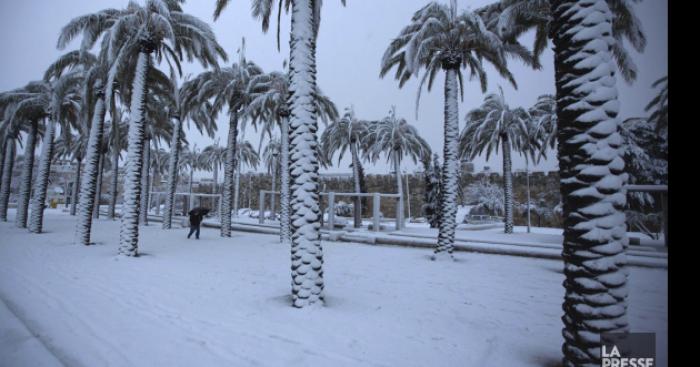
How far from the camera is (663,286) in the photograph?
26.5 ft

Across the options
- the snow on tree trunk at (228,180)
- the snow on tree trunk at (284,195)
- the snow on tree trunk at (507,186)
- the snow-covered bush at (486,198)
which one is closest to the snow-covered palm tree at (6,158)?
the snow on tree trunk at (228,180)

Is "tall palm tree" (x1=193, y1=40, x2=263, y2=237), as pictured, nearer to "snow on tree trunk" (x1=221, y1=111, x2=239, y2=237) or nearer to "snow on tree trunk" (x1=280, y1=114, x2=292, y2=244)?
"snow on tree trunk" (x1=221, y1=111, x2=239, y2=237)

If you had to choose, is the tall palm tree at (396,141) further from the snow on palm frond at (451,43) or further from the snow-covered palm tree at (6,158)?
the snow-covered palm tree at (6,158)

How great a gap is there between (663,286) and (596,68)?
8.24 meters

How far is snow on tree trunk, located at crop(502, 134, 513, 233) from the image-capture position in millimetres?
19359

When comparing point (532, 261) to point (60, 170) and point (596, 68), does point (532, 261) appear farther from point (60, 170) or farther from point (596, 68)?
point (60, 170)

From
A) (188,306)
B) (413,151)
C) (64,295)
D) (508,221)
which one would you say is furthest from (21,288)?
(413,151)

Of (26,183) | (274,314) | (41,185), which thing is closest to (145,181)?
(26,183)

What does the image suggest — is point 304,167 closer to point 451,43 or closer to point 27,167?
point 451,43

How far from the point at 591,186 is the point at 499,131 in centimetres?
1892

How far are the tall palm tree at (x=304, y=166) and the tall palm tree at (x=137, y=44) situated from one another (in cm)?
623

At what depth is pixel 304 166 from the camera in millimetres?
5422

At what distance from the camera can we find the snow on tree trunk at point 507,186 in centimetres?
1936

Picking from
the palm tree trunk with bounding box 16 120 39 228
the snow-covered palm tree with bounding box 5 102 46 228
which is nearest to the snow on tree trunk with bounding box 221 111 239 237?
the snow-covered palm tree with bounding box 5 102 46 228
